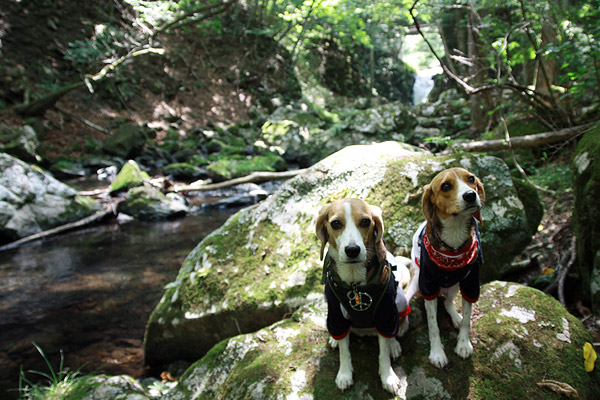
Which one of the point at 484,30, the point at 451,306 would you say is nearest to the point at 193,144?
the point at 484,30

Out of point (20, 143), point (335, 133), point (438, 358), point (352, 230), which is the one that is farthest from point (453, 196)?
point (20, 143)

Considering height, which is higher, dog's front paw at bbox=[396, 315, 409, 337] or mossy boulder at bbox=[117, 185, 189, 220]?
dog's front paw at bbox=[396, 315, 409, 337]

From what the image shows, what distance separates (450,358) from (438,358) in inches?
4.9

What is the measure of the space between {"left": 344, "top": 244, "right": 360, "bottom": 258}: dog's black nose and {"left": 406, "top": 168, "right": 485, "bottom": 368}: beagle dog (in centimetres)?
69

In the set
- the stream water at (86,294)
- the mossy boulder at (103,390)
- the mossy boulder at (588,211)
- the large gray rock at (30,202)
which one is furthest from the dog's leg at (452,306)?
the large gray rock at (30,202)

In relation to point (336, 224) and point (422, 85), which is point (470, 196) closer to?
point (336, 224)

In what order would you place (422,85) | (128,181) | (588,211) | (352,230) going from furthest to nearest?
(422,85)
(128,181)
(588,211)
(352,230)

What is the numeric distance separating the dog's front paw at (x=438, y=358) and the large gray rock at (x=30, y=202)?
1064cm

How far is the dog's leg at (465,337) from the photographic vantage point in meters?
2.29

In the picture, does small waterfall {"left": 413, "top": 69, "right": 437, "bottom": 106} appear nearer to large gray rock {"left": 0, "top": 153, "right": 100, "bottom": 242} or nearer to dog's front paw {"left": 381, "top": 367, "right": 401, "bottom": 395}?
large gray rock {"left": 0, "top": 153, "right": 100, "bottom": 242}

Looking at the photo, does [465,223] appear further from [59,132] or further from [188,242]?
[59,132]

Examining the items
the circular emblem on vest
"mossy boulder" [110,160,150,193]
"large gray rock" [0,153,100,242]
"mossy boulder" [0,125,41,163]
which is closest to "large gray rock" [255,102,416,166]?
"mossy boulder" [110,160,150,193]

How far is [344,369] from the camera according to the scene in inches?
88.9

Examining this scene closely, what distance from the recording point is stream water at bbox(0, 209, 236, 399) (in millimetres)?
4676
